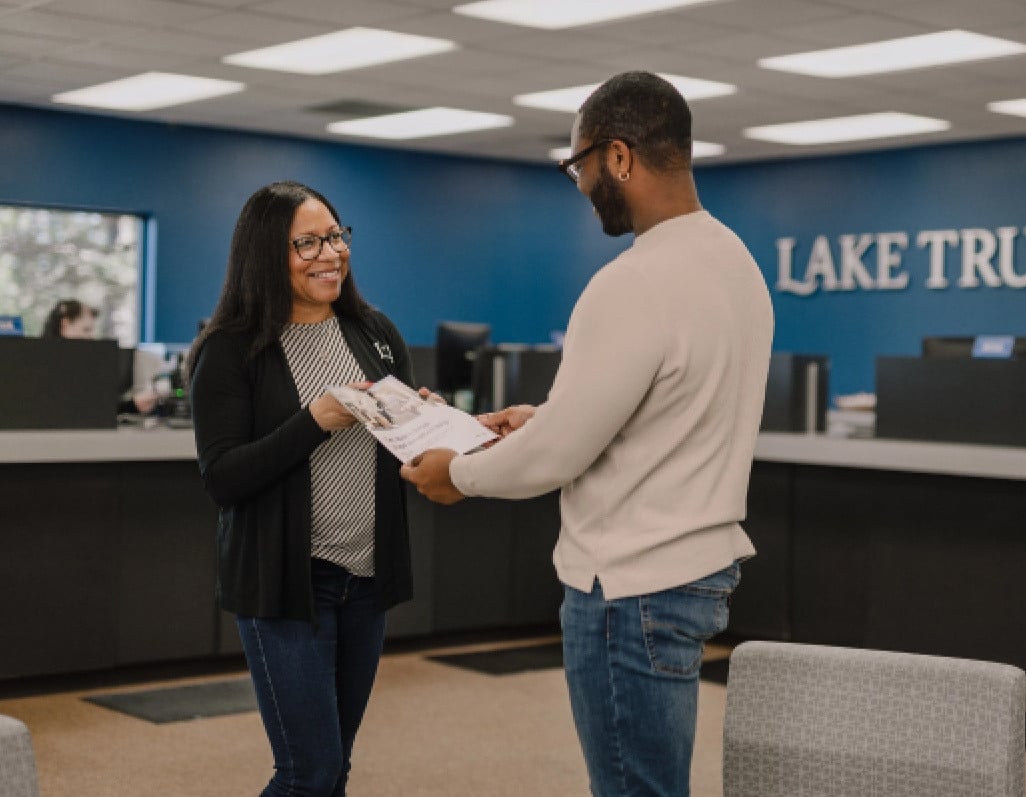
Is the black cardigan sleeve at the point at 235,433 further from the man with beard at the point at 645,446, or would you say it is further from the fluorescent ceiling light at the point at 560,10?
the fluorescent ceiling light at the point at 560,10

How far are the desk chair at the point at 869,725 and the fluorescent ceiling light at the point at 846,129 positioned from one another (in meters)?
8.91

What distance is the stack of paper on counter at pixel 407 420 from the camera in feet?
7.11

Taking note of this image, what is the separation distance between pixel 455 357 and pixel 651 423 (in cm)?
634

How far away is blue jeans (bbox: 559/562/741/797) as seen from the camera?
188 centimetres

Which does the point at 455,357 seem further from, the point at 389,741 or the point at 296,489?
the point at 296,489

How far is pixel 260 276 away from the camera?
2473mm

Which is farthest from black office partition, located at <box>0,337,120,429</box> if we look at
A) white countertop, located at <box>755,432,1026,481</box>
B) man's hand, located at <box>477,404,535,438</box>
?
man's hand, located at <box>477,404,535,438</box>

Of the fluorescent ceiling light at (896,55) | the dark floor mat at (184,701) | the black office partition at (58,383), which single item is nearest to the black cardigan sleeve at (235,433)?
the dark floor mat at (184,701)

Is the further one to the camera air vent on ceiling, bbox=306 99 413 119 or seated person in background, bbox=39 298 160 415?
air vent on ceiling, bbox=306 99 413 119

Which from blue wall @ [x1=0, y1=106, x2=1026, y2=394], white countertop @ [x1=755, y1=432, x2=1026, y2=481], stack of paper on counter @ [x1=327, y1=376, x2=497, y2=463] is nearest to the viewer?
stack of paper on counter @ [x1=327, y1=376, x2=497, y2=463]

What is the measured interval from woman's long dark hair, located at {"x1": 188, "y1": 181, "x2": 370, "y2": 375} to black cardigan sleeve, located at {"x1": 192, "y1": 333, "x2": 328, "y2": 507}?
0.04 m

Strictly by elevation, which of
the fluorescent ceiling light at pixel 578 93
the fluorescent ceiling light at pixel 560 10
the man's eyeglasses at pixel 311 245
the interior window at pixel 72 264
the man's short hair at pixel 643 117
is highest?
the fluorescent ceiling light at pixel 560 10

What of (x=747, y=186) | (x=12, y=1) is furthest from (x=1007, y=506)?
(x=747, y=186)

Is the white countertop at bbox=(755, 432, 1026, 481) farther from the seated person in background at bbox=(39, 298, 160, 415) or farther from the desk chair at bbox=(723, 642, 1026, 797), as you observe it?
the seated person in background at bbox=(39, 298, 160, 415)
